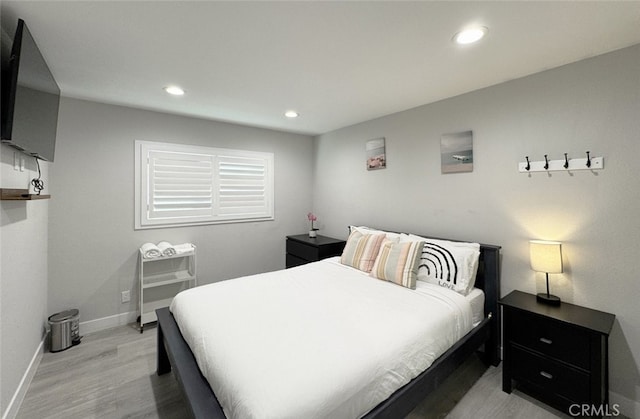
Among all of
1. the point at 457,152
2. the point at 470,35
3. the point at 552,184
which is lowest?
the point at 552,184

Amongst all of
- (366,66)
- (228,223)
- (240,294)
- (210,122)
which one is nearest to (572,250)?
(366,66)

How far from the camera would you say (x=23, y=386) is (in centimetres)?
190

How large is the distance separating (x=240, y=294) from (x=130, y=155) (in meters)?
2.18

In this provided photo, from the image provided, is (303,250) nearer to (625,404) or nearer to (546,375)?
(546,375)

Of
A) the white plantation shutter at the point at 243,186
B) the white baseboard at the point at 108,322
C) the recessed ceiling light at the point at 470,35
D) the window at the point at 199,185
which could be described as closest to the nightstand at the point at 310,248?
the window at the point at 199,185

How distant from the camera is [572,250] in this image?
6.55 ft

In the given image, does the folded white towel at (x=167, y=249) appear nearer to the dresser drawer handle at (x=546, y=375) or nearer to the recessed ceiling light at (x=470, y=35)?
the recessed ceiling light at (x=470, y=35)

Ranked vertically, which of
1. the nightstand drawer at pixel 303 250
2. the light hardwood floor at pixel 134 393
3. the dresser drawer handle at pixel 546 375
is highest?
the nightstand drawer at pixel 303 250

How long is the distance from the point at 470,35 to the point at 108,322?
4203mm

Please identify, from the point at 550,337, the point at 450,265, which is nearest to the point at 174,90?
the point at 450,265

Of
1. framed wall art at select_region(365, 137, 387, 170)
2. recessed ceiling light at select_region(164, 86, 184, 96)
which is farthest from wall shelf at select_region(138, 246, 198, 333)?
framed wall art at select_region(365, 137, 387, 170)

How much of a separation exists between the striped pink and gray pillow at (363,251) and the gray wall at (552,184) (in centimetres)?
56

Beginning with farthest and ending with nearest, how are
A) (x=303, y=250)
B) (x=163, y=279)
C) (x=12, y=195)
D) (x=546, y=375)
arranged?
(x=303, y=250)
(x=163, y=279)
(x=546, y=375)
(x=12, y=195)

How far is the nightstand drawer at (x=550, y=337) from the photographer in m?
1.67
